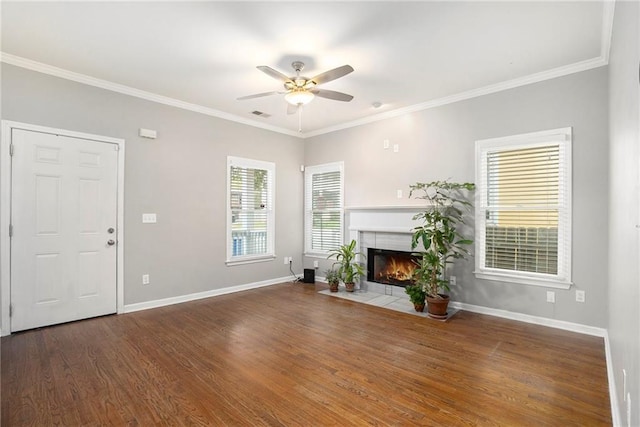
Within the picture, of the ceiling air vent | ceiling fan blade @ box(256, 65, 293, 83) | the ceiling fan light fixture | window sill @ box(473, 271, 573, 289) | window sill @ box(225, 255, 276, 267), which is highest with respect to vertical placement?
the ceiling air vent

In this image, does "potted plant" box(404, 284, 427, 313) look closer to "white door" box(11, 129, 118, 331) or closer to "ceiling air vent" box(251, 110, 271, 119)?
"ceiling air vent" box(251, 110, 271, 119)

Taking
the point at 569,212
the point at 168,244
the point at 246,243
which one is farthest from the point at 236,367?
the point at 569,212

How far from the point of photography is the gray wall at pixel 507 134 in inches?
132

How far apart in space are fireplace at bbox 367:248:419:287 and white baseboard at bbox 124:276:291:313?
173cm

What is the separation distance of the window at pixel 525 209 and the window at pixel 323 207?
243cm

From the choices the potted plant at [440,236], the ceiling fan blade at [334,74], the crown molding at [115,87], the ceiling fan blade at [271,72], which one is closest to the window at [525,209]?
the potted plant at [440,236]

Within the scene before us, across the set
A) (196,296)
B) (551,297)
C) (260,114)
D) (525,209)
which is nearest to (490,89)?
(525,209)

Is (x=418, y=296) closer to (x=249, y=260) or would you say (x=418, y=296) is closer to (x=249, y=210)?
(x=249, y=260)

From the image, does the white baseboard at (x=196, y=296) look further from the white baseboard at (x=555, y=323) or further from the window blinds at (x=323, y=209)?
the white baseboard at (x=555, y=323)

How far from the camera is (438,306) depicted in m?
3.86

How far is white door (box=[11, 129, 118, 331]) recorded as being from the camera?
A: 342 cm

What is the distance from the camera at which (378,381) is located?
2445 mm

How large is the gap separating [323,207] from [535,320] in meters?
3.69

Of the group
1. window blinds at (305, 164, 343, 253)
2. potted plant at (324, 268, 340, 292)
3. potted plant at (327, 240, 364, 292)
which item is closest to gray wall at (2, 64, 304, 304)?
window blinds at (305, 164, 343, 253)
